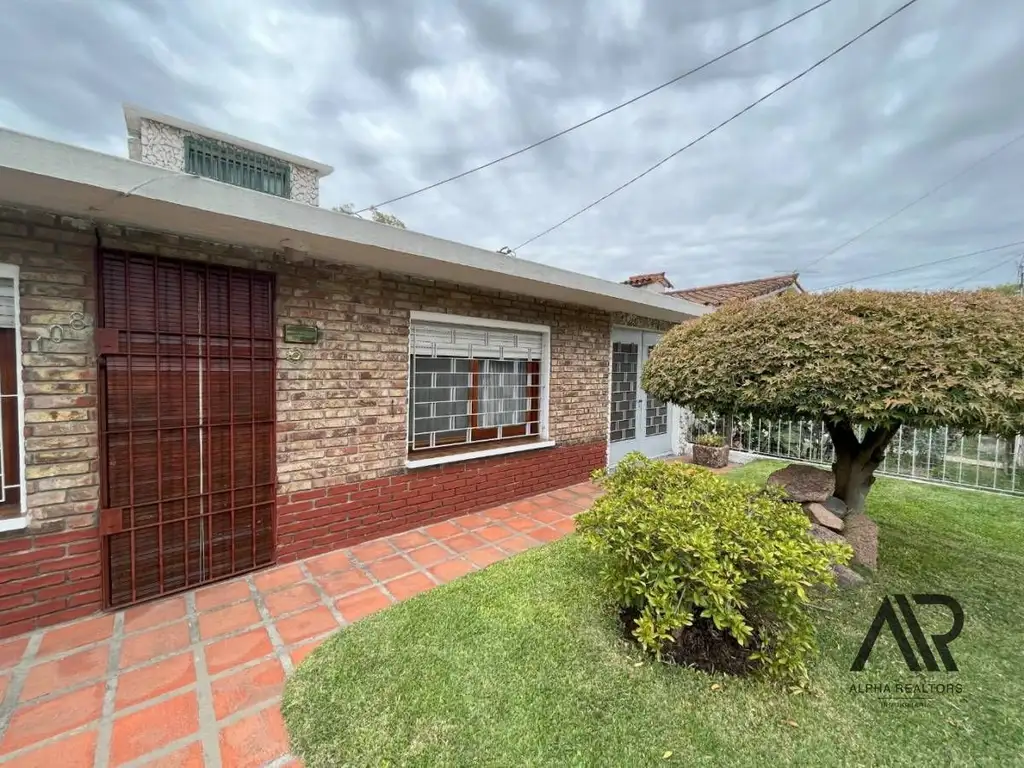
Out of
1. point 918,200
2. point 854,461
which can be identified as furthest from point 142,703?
point 918,200

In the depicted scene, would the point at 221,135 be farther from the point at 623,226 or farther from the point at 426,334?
the point at 623,226

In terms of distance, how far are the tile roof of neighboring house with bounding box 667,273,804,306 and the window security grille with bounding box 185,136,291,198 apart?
439 inches

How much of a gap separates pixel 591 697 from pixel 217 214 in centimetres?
366

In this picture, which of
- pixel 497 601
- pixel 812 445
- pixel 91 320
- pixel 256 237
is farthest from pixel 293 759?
pixel 812 445

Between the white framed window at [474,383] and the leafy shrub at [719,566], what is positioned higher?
the white framed window at [474,383]

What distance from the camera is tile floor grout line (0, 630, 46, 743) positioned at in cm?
200

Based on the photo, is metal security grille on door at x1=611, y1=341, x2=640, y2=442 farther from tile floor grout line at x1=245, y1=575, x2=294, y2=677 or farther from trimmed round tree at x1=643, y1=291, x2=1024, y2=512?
tile floor grout line at x1=245, y1=575, x2=294, y2=677

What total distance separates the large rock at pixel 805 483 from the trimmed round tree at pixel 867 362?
405mm

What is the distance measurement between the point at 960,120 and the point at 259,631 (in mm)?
12762

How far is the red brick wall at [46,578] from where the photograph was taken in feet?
8.61

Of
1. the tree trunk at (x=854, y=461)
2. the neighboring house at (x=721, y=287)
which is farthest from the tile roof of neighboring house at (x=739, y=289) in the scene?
the tree trunk at (x=854, y=461)

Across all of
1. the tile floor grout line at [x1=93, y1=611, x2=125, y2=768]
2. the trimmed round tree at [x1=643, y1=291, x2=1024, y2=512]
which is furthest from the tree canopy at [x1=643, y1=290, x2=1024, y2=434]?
the tile floor grout line at [x1=93, y1=611, x2=125, y2=768]

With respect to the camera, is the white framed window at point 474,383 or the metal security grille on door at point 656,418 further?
the metal security grille on door at point 656,418

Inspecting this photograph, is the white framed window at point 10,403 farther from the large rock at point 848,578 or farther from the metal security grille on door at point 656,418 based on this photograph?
the metal security grille on door at point 656,418
